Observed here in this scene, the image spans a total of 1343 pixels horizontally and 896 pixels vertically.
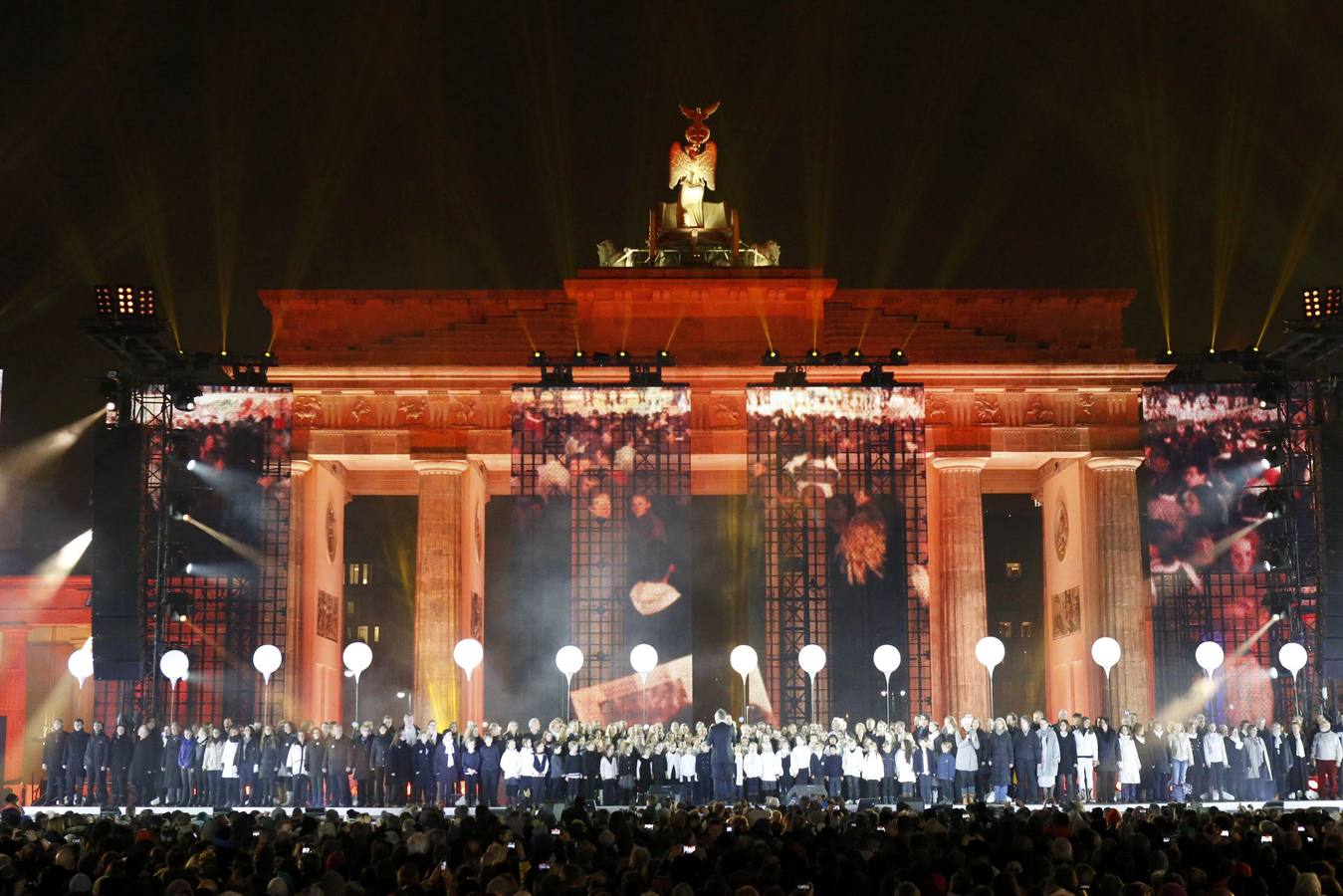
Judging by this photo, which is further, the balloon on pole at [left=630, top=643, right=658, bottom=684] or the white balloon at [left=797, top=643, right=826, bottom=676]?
the balloon on pole at [left=630, top=643, right=658, bottom=684]

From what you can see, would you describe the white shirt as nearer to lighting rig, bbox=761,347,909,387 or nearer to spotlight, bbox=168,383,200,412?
lighting rig, bbox=761,347,909,387

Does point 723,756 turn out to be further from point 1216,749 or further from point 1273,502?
point 1273,502

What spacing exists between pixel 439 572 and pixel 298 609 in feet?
12.1

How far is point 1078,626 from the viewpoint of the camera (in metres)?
41.2

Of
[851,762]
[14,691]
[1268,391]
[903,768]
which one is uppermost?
[1268,391]

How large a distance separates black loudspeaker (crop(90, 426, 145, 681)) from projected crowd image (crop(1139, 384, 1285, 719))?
19680mm

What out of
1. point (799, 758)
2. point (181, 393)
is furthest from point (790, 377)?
point (181, 393)

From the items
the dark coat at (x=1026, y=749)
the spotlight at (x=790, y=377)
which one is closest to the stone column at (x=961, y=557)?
the spotlight at (x=790, y=377)

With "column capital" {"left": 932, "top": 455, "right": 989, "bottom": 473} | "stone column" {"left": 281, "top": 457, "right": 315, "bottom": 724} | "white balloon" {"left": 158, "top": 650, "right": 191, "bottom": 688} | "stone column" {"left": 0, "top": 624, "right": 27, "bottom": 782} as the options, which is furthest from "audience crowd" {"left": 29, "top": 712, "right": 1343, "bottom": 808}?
"stone column" {"left": 0, "top": 624, "right": 27, "bottom": 782}

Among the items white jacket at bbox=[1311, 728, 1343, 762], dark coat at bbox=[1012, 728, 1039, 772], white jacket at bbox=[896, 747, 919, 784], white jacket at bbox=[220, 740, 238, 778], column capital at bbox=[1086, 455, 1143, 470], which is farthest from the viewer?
column capital at bbox=[1086, 455, 1143, 470]

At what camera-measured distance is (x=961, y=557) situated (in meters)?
40.4

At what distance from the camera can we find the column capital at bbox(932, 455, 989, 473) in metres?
40.2

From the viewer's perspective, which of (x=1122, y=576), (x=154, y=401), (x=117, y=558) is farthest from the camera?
(x=1122, y=576)

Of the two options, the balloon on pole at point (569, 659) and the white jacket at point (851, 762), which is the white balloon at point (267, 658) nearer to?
the balloon on pole at point (569, 659)
